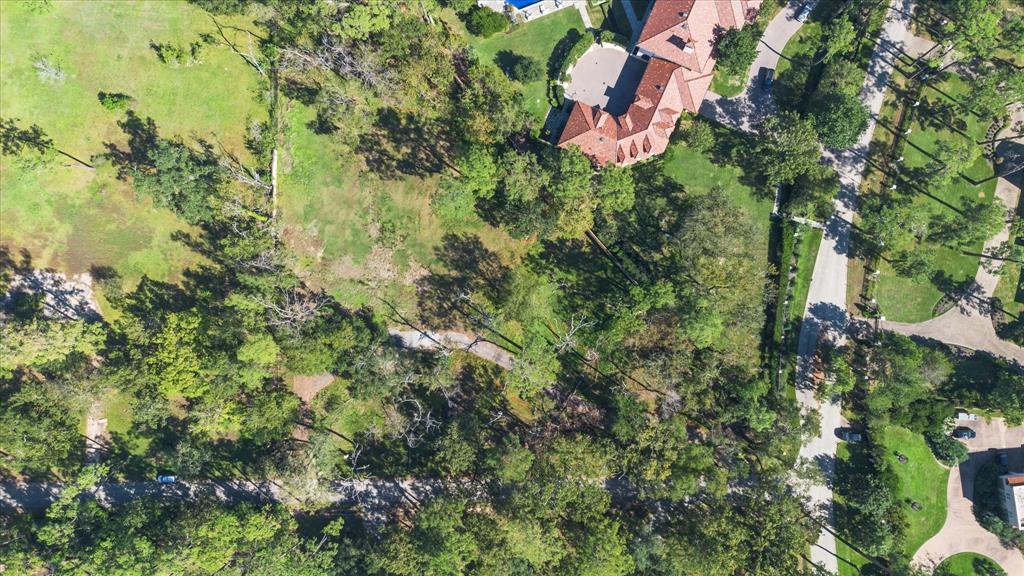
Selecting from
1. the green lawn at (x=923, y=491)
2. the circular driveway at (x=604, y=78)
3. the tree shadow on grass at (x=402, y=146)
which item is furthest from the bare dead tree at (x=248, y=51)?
the green lawn at (x=923, y=491)

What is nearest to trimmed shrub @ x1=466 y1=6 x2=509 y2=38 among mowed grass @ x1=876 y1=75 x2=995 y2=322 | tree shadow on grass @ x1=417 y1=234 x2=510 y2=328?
tree shadow on grass @ x1=417 y1=234 x2=510 y2=328

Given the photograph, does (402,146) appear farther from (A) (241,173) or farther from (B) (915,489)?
(B) (915,489)

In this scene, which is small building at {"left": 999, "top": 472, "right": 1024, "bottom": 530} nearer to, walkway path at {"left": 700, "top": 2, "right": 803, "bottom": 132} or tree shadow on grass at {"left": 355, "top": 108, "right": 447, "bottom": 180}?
walkway path at {"left": 700, "top": 2, "right": 803, "bottom": 132}

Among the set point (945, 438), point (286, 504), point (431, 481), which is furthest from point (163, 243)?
point (945, 438)

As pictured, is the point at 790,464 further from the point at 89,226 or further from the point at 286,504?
the point at 89,226

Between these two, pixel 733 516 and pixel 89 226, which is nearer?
pixel 733 516

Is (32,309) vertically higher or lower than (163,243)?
lower

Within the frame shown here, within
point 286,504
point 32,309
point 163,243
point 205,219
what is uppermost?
point 205,219

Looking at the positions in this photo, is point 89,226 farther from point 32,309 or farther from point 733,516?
point 733,516
